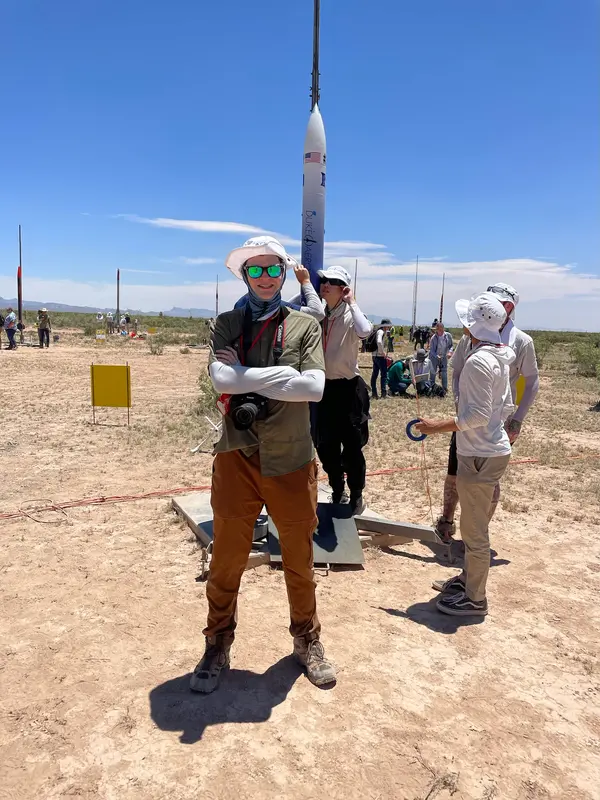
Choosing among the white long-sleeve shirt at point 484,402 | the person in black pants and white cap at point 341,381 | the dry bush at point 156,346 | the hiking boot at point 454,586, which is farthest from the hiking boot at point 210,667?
the dry bush at point 156,346

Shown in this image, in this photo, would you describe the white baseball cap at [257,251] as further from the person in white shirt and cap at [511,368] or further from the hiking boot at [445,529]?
the hiking boot at [445,529]

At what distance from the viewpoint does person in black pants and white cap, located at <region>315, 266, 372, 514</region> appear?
4691mm

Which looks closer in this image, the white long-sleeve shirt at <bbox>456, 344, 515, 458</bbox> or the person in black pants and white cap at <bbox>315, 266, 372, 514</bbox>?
the white long-sleeve shirt at <bbox>456, 344, 515, 458</bbox>

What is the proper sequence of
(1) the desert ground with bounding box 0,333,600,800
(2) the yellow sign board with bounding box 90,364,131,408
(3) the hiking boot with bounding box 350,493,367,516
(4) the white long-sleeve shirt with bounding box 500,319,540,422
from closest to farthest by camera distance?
(1) the desert ground with bounding box 0,333,600,800 < (4) the white long-sleeve shirt with bounding box 500,319,540,422 < (3) the hiking boot with bounding box 350,493,367,516 < (2) the yellow sign board with bounding box 90,364,131,408

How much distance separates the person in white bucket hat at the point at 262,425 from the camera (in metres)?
2.81

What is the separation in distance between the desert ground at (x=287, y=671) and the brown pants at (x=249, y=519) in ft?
1.71

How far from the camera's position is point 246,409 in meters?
2.73

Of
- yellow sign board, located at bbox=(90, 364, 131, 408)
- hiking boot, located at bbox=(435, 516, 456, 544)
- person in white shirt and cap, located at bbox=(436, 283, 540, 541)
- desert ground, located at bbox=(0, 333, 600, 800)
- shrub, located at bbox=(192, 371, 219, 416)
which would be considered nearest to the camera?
desert ground, located at bbox=(0, 333, 600, 800)

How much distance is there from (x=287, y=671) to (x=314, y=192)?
3.82 m

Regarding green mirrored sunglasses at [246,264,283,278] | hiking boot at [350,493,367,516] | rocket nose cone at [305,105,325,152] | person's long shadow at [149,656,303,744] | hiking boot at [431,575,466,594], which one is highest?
rocket nose cone at [305,105,325,152]

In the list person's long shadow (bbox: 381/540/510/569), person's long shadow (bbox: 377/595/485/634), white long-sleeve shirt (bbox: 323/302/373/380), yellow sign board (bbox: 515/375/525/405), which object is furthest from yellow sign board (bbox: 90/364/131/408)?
person's long shadow (bbox: 377/595/485/634)

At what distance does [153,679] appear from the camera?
10.3 feet

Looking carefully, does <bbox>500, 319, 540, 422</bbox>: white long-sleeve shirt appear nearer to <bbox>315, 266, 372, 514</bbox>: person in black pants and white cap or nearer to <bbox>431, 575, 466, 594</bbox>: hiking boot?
<bbox>315, 266, 372, 514</bbox>: person in black pants and white cap

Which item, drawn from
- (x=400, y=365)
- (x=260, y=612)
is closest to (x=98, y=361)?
(x=400, y=365)
